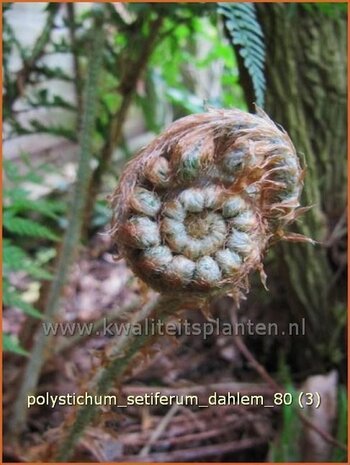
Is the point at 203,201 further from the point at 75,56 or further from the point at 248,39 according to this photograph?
the point at 75,56

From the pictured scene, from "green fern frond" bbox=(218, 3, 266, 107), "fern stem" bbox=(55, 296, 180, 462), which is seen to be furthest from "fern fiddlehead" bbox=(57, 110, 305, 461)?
"green fern frond" bbox=(218, 3, 266, 107)

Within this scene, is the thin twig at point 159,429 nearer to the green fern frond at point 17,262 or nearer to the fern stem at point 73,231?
the fern stem at point 73,231

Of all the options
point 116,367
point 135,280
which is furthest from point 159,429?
point 116,367

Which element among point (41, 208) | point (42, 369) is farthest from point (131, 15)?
point (42, 369)

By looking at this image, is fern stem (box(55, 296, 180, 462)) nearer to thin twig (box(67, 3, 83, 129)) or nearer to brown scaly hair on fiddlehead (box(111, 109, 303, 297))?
brown scaly hair on fiddlehead (box(111, 109, 303, 297))

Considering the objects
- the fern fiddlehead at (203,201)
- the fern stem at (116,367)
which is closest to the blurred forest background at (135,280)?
the fern stem at (116,367)

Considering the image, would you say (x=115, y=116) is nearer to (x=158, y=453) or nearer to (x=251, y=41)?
(x=251, y=41)
